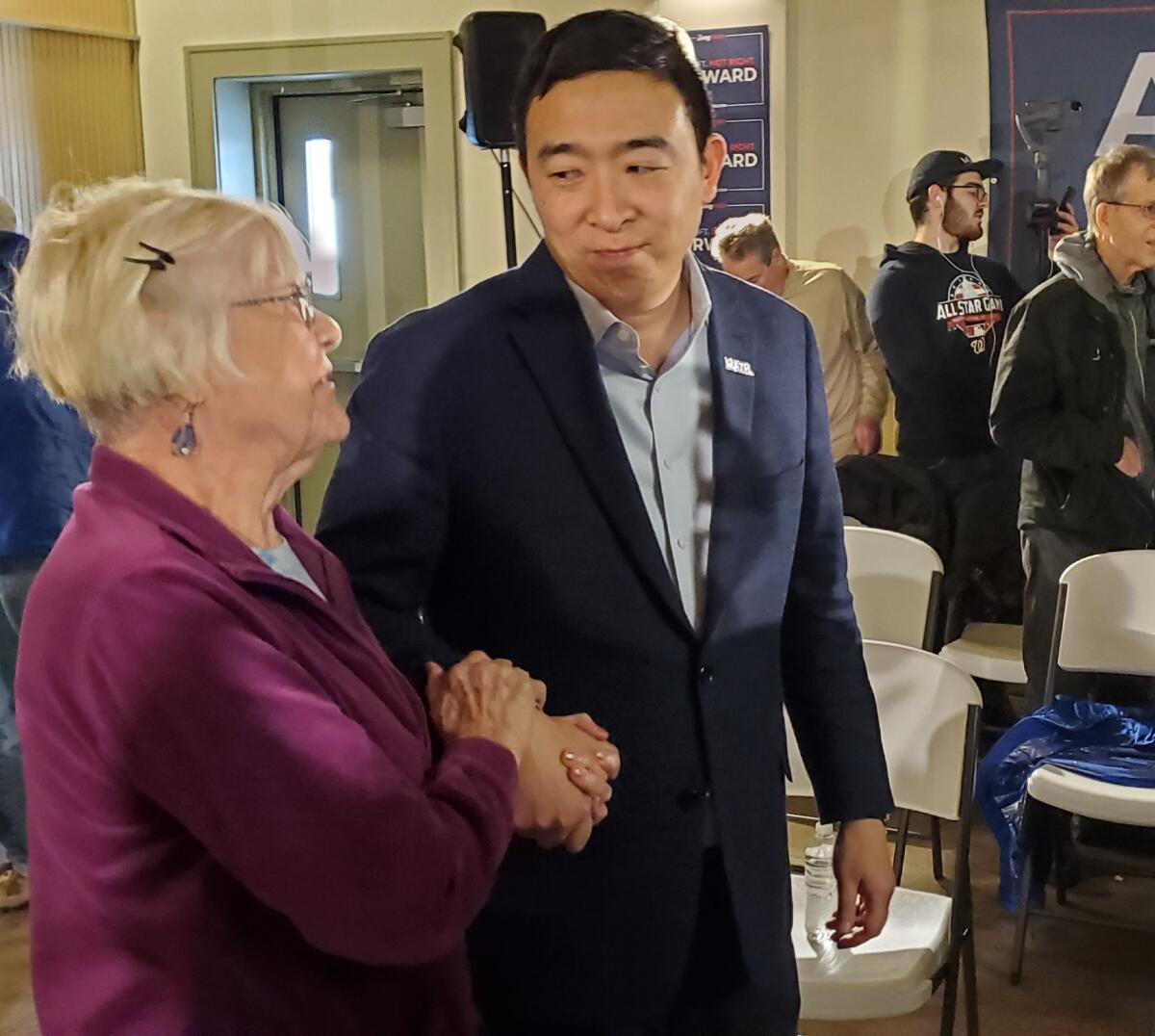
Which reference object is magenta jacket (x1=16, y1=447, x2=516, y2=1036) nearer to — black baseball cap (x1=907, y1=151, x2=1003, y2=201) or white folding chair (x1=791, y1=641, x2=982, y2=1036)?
white folding chair (x1=791, y1=641, x2=982, y2=1036)

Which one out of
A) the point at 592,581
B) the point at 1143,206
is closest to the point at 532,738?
the point at 592,581

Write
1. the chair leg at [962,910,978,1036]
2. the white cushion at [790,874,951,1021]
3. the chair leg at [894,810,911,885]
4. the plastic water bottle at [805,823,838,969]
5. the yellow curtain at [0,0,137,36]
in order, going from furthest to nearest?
the yellow curtain at [0,0,137,36], the chair leg at [894,810,911,885], the chair leg at [962,910,978,1036], the plastic water bottle at [805,823,838,969], the white cushion at [790,874,951,1021]

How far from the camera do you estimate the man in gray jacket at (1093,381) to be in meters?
2.95

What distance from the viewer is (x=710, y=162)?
126 centimetres

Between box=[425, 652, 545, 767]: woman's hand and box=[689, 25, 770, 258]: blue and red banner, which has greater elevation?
box=[689, 25, 770, 258]: blue and red banner

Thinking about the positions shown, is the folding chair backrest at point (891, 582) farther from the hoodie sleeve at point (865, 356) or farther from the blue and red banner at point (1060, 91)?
the blue and red banner at point (1060, 91)

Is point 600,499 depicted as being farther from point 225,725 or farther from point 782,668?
point 225,725

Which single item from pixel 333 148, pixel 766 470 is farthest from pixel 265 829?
pixel 333 148

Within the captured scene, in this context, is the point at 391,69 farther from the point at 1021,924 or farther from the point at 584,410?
the point at 584,410

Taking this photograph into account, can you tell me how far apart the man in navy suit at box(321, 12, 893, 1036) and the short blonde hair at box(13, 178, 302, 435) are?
0.27m

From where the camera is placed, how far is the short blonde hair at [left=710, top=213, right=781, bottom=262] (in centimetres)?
343

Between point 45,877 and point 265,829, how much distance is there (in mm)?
188

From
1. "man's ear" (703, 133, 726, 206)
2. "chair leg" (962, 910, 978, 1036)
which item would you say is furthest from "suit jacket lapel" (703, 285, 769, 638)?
"chair leg" (962, 910, 978, 1036)

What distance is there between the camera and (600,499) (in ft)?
3.76
